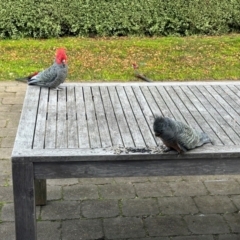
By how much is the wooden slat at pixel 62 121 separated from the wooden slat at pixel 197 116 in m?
0.73

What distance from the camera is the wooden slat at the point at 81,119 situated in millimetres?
2338

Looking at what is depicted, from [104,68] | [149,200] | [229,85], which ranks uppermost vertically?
[229,85]

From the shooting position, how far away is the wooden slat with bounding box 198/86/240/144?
246 centimetres

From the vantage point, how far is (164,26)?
8.83 metres

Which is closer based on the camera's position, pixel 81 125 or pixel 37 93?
pixel 81 125

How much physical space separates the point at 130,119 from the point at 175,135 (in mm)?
588

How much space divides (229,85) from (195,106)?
2.19ft

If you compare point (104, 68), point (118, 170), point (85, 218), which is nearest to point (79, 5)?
point (104, 68)

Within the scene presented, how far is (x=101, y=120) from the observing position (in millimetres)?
2658

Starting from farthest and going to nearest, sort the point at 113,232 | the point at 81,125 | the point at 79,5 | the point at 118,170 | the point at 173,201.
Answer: the point at 79,5, the point at 173,201, the point at 113,232, the point at 81,125, the point at 118,170

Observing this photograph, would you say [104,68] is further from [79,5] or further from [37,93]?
[37,93]

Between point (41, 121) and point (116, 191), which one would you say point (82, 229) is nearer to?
point (116, 191)

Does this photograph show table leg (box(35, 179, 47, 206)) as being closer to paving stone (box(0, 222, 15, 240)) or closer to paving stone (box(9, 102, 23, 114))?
paving stone (box(0, 222, 15, 240))

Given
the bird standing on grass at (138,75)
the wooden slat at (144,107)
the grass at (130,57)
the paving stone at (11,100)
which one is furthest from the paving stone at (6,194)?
the bird standing on grass at (138,75)
